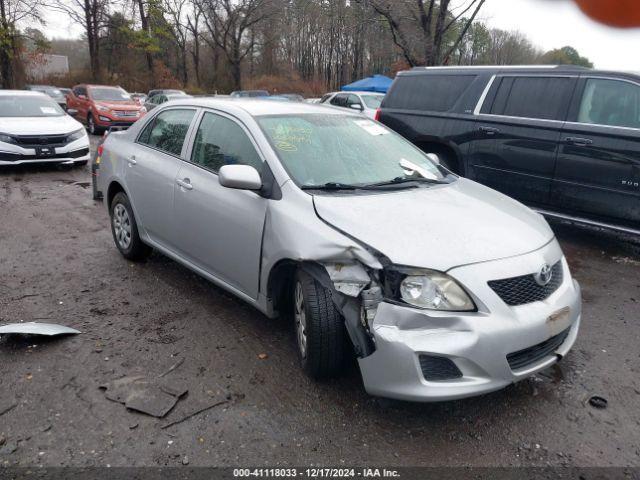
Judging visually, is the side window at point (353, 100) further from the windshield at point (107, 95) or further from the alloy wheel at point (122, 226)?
the alloy wheel at point (122, 226)

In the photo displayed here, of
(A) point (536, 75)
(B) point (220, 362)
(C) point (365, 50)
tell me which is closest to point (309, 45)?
(C) point (365, 50)

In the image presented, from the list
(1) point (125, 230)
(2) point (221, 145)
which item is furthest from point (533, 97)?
(1) point (125, 230)

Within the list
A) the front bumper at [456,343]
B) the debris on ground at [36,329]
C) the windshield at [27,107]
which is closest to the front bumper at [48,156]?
the windshield at [27,107]

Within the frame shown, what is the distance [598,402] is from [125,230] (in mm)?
4246

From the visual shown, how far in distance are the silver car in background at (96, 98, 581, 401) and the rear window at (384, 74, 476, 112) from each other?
282cm

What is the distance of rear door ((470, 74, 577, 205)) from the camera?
5840 millimetres

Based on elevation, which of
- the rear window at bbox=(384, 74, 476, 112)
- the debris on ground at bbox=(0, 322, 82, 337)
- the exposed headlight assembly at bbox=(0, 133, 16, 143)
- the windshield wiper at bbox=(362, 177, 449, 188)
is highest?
the rear window at bbox=(384, 74, 476, 112)

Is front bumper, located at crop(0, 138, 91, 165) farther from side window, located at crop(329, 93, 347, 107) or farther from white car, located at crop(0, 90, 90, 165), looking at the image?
side window, located at crop(329, 93, 347, 107)

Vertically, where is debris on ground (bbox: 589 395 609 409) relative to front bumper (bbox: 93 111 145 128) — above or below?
below

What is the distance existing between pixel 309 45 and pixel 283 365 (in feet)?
184

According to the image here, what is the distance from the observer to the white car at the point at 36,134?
9.63 meters

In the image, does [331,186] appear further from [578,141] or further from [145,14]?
[145,14]

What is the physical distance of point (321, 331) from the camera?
2.90 m

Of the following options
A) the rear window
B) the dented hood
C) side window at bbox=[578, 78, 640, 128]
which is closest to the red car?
the rear window
